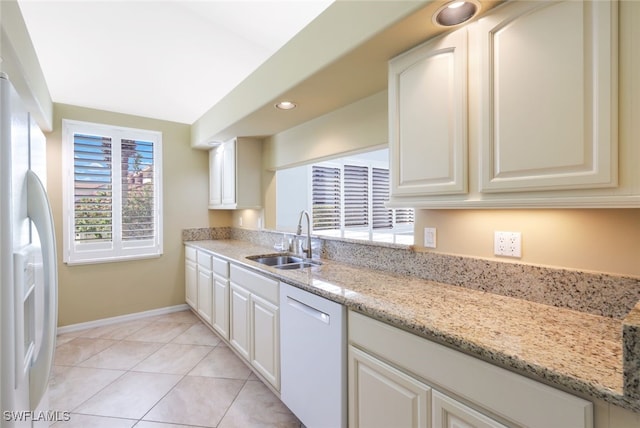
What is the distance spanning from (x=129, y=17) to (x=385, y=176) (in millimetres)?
4299

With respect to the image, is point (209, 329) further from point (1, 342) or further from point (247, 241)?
point (1, 342)

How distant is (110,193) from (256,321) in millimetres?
2545

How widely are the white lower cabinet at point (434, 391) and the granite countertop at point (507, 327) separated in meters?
0.04

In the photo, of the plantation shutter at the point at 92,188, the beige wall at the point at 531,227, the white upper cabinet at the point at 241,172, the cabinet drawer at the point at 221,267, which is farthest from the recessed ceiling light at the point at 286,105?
the plantation shutter at the point at 92,188

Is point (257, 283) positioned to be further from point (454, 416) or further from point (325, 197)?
point (325, 197)

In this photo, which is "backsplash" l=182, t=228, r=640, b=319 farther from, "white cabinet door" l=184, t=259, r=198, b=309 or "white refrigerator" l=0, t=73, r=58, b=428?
"white cabinet door" l=184, t=259, r=198, b=309

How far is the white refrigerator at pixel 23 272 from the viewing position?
82 cm

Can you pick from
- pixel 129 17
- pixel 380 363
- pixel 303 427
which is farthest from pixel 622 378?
pixel 129 17

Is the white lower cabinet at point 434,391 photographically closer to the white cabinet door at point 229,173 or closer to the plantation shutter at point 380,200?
the white cabinet door at point 229,173

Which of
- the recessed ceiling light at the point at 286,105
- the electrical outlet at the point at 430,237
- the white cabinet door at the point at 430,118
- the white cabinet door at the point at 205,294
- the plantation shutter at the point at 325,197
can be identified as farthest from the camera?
the plantation shutter at the point at 325,197

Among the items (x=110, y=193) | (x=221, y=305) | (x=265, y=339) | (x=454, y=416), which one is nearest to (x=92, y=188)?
(x=110, y=193)

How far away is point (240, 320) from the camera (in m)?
2.49

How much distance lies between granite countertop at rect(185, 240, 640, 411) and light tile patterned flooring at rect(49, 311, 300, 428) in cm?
110

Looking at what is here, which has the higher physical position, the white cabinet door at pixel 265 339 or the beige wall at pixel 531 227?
the beige wall at pixel 531 227
